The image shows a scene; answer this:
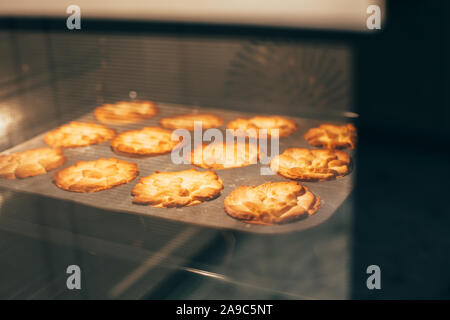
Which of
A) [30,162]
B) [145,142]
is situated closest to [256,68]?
[145,142]

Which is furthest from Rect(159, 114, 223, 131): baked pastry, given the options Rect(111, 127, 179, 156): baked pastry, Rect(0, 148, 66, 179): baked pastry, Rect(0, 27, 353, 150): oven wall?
Rect(0, 148, 66, 179): baked pastry

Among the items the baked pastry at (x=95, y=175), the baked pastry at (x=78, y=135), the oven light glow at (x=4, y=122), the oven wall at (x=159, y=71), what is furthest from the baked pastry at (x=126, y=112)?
the oven light glow at (x=4, y=122)

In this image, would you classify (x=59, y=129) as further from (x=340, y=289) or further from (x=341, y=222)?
(x=341, y=222)

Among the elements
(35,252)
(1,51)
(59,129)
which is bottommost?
(35,252)

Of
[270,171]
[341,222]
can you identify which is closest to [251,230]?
[270,171]

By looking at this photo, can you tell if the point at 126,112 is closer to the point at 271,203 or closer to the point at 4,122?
the point at 4,122

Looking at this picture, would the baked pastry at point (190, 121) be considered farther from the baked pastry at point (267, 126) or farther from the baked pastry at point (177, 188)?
the baked pastry at point (177, 188)
